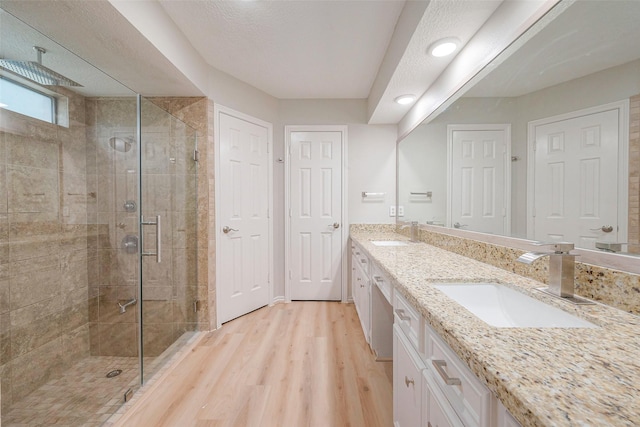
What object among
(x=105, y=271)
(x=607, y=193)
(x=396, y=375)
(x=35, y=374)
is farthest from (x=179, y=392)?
(x=607, y=193)

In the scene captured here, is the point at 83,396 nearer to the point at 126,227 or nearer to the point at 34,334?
the point at 34,334

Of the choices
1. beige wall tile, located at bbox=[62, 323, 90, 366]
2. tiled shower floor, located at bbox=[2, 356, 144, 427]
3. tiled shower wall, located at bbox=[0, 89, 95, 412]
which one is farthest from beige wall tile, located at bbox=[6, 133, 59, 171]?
tiled shower floor, located at bbox=[2, 356, 144, 427]

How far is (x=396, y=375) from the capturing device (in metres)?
1.17

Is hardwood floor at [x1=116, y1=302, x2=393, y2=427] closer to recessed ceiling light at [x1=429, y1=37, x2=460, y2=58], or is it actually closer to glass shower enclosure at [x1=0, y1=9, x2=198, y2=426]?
glass shower enclosure at [x1=0, y1=9, x2=198, y2=426]

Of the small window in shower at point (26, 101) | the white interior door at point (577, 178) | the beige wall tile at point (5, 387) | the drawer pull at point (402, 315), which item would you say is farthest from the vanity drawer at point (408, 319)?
the small window in shower at point (26, 101)

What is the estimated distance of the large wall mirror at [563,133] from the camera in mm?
747

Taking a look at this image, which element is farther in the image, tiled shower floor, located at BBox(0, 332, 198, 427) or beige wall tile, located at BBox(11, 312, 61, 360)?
beige wall tile, located at BBox(11, 312, 61, 360)

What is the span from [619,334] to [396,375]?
820mm

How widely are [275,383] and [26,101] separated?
234cm

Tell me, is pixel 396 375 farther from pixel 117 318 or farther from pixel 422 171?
pixel 117 318

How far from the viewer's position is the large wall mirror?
0.75 metres

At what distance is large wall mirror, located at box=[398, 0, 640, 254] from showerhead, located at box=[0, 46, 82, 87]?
2582 mm

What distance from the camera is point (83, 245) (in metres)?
1.91

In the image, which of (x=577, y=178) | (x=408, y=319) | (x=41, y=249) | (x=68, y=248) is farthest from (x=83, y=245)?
(x=577, y=178)
